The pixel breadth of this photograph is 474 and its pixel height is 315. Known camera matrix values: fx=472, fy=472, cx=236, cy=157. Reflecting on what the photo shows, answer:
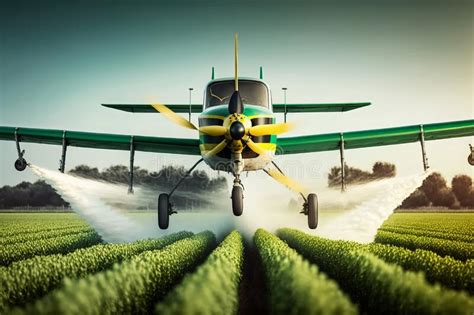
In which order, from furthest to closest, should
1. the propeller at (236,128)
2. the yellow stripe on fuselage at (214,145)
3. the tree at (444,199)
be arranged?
1. the tree at (444,199)
2. the yellow stripe on fuselage at (214,145)
3. the propeller at (236,128)

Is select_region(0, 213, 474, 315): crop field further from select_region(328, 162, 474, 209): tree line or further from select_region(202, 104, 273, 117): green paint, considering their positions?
select_region(328, 162, 474, 209): tree line

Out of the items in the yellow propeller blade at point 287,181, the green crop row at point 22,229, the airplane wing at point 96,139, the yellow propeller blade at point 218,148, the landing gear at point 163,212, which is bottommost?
the green crop row at point 22,229

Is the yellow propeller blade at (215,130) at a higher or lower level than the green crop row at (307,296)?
higher

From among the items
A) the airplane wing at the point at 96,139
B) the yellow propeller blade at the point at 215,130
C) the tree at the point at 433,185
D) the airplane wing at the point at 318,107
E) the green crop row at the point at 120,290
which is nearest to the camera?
the green crop row at the point at 120,290

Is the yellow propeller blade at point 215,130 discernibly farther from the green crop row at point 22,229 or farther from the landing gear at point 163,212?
the green crop row at point 22,229

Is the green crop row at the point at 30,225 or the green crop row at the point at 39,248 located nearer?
the green crop row at the point at 39,248

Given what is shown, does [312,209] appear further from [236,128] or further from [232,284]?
[232,284]

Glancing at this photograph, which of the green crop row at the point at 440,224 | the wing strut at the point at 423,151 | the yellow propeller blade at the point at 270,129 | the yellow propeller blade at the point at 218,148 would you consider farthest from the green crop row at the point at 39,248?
the green crop row at the point at 440,224

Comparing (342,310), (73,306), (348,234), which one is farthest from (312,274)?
(348,234)

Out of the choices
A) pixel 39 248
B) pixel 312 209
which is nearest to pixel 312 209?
pixel 312 209
